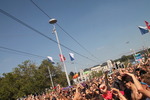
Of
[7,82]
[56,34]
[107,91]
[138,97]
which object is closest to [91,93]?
[107,91]

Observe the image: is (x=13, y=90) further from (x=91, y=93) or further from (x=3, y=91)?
(x=91, y=93)

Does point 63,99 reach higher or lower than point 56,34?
lower

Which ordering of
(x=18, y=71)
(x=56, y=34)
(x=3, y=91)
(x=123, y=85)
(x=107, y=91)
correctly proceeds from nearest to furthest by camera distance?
(x=123, y=85) → (x=107, y=91) → (x=56, y=34) → (x=3, y=91) → (x=18, y=71)

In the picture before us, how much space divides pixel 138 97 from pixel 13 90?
38.6m

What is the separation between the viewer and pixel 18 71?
5797 cm

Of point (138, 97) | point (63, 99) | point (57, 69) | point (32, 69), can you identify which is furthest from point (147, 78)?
point (57, 69)

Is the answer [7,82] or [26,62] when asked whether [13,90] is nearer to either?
[7,82]

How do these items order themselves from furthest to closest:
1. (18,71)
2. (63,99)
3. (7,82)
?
(18,71) < (7,82) < (63,99)

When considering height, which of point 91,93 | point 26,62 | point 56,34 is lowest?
point 91,93

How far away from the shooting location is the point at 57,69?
81062 mm

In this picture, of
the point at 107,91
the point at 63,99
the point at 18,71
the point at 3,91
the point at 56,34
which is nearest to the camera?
the point at 107,91

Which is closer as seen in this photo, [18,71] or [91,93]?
[91,93]

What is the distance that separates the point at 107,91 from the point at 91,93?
7.39ft

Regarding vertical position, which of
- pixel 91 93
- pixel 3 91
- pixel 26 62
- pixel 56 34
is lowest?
pixel 91 93
